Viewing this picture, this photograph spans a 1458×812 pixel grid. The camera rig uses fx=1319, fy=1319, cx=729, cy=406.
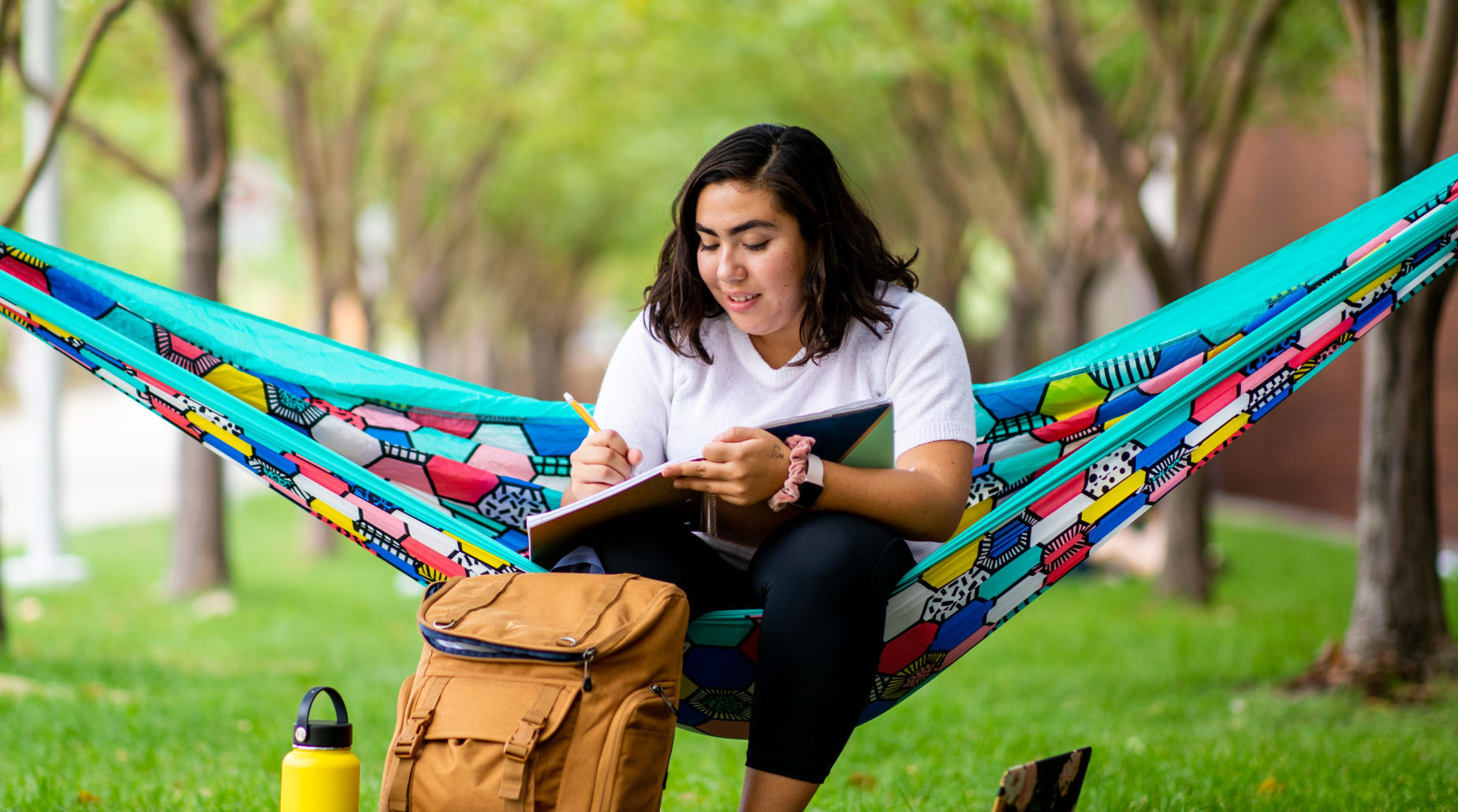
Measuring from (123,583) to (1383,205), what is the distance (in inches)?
254

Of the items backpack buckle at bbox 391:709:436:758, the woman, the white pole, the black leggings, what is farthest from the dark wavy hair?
the white pole

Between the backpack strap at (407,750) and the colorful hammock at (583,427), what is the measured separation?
0.41 m

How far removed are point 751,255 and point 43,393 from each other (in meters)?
6.00

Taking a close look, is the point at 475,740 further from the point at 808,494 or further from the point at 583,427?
the point at 583,427

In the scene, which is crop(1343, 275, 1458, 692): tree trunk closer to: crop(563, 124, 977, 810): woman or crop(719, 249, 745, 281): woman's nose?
crop(563, 124, 977, 810): woman

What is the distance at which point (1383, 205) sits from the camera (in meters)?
2.62

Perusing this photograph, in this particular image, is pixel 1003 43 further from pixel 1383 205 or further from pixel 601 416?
pixel 601 416

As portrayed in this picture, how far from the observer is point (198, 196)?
588cm

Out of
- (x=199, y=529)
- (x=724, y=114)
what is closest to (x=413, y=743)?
(x=199, y=529)

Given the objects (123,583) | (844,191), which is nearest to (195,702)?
(844,191)

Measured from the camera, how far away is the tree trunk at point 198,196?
18.6 ft

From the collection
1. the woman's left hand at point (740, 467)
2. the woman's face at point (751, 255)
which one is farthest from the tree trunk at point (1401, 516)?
the woman's left hand at point (740, 467)

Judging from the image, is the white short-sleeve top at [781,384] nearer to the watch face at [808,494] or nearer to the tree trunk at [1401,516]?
the watch face at [808,494]

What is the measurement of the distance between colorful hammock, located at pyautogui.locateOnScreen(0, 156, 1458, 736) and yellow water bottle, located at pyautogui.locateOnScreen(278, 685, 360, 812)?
0.43 meters
